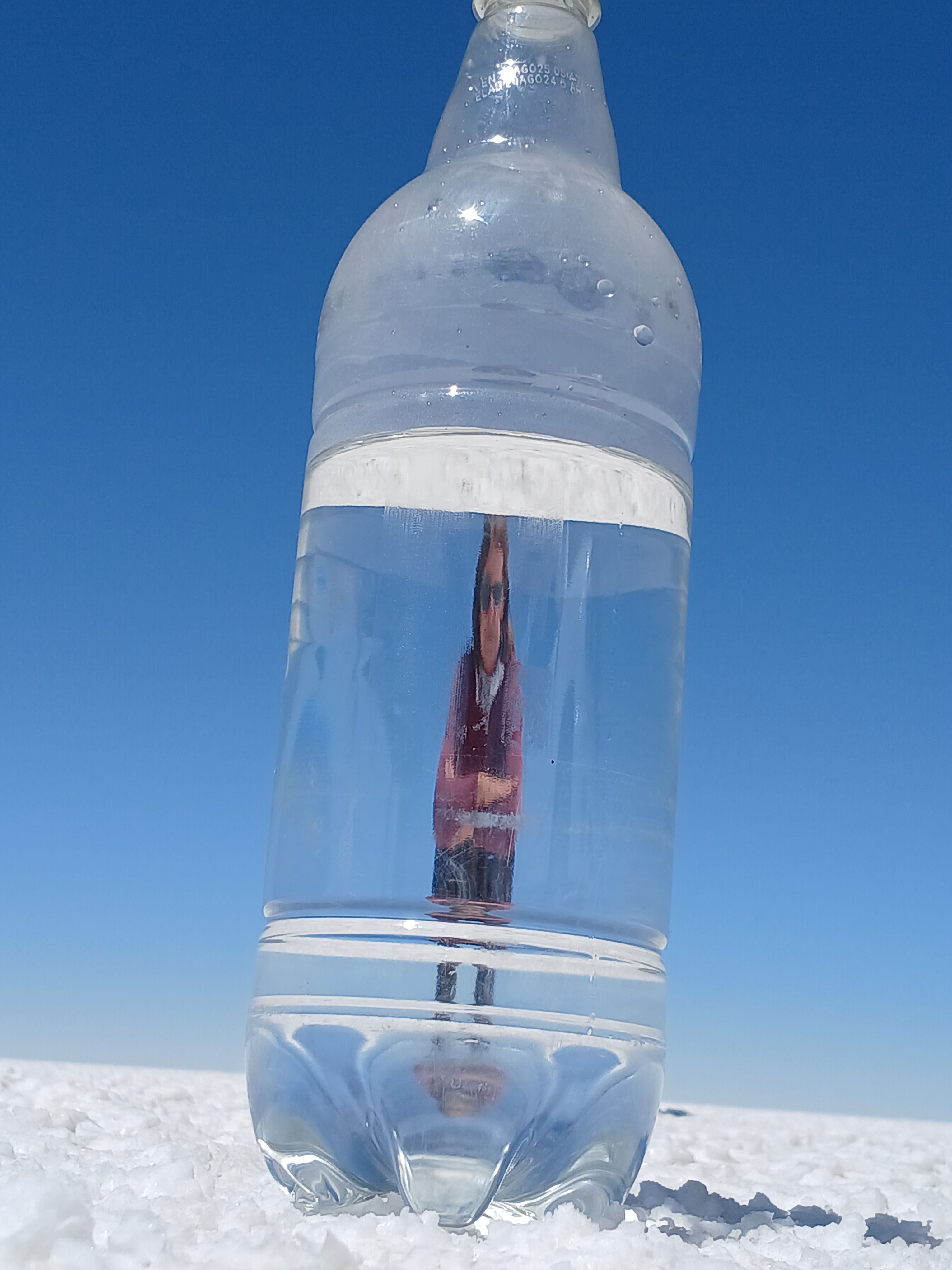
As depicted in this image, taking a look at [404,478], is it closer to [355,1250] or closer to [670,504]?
[670,504]

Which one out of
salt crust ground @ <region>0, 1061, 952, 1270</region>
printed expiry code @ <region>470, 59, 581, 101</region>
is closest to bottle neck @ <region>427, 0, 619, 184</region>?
printed expiry code @ <region>470, 59, 581, 101</region>

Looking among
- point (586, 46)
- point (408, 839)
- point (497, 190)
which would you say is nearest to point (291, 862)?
point (408, 839)

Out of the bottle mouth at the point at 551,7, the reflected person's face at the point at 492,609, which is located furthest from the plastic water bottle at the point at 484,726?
the bottle mouth at the point at 551,7

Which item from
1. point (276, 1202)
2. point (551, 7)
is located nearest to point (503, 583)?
point (276, 1202)

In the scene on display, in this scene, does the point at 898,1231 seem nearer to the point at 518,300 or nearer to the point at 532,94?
the point at 518,300

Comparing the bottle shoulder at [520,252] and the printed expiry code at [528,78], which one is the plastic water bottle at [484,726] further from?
the printed expiry code at [528,78]
